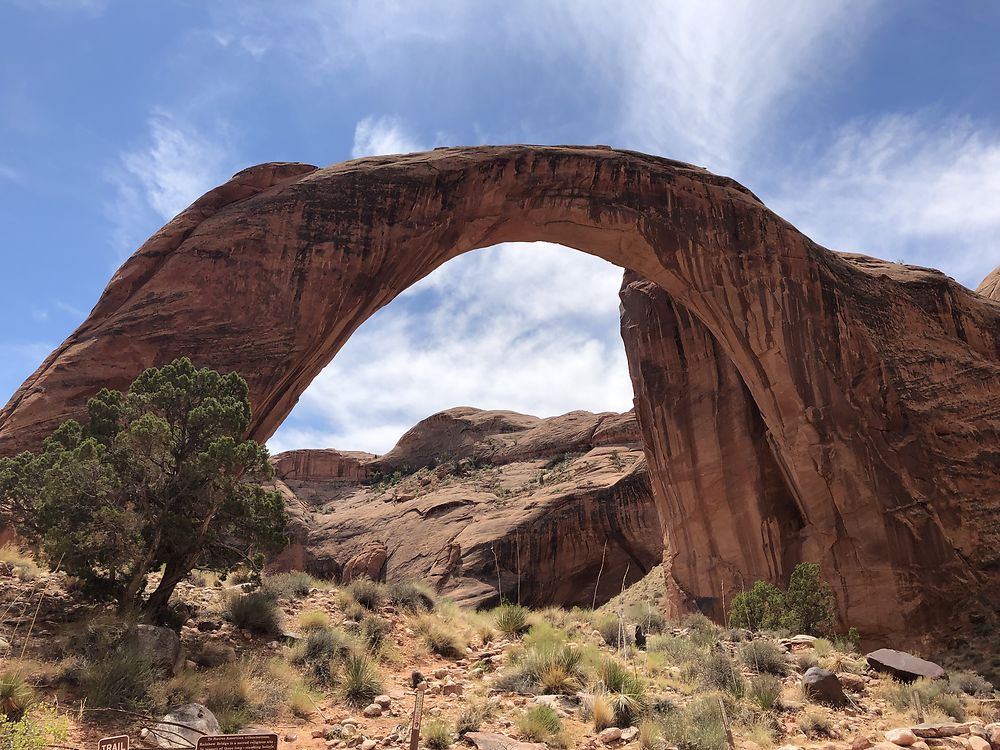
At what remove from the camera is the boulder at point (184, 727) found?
532 cm

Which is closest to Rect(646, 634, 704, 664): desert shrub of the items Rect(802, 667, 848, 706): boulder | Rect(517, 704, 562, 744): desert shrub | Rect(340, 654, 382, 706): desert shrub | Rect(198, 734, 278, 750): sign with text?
Rect(802, 667, 848, 706): boulder

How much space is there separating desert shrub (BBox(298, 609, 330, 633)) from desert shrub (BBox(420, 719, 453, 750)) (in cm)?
411

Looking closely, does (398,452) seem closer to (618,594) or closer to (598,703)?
(618,594)

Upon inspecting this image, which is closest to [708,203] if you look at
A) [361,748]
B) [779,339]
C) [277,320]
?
[779,339]

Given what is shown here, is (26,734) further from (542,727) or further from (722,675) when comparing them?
(722,675)

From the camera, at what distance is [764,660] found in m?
8.84

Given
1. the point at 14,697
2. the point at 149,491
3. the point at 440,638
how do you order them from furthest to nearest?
the point at 440,638, the point at 149,491, the point at 14,697

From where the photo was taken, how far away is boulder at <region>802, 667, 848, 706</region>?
767 centimetres

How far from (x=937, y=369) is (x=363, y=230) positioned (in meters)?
15.2

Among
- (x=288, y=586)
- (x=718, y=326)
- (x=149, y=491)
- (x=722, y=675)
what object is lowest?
(x=722, y=675)

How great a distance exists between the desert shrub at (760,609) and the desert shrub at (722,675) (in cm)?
494

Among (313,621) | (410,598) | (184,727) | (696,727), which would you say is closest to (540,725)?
(696,727)

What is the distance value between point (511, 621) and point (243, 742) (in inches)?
275

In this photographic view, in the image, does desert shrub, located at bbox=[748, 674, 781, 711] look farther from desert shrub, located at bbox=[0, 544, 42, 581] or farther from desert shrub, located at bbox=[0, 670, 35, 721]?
desert shrub, located at bbox=[0, 544, 42, 581]
